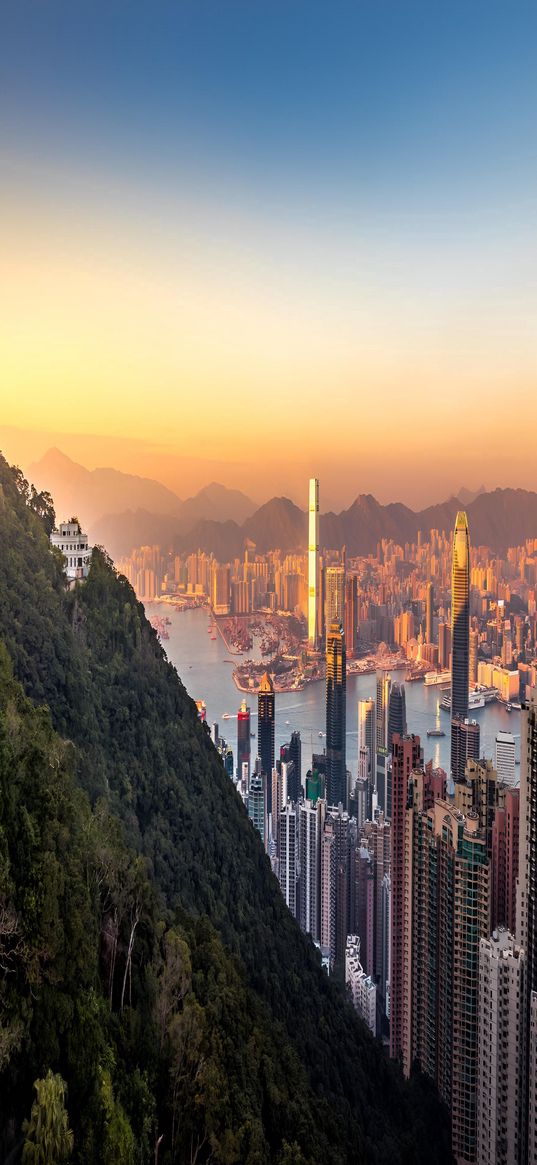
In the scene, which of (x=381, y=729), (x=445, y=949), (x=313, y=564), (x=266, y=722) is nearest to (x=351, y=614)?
(x=313, y=564)

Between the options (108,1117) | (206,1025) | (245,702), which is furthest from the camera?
(245,702)

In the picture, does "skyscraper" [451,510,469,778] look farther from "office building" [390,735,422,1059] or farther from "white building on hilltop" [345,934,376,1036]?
"white building on hilltop" [345,934,376,1036]

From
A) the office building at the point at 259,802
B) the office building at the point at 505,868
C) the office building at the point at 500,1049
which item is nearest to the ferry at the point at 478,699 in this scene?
the office building at the point at 259,802

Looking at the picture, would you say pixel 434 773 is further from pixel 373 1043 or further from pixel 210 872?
pixel 210 872

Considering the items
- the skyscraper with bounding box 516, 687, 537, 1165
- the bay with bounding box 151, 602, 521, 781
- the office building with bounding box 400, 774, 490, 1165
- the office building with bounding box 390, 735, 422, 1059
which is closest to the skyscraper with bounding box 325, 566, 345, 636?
the bay with bounding box 151, 602, 521, 781

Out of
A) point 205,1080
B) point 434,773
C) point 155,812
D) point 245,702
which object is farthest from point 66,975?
point 245,702

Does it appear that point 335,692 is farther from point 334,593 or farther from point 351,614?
point 334,593

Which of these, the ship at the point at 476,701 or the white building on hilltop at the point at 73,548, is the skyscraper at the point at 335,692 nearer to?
the ship at the point at 476,701
